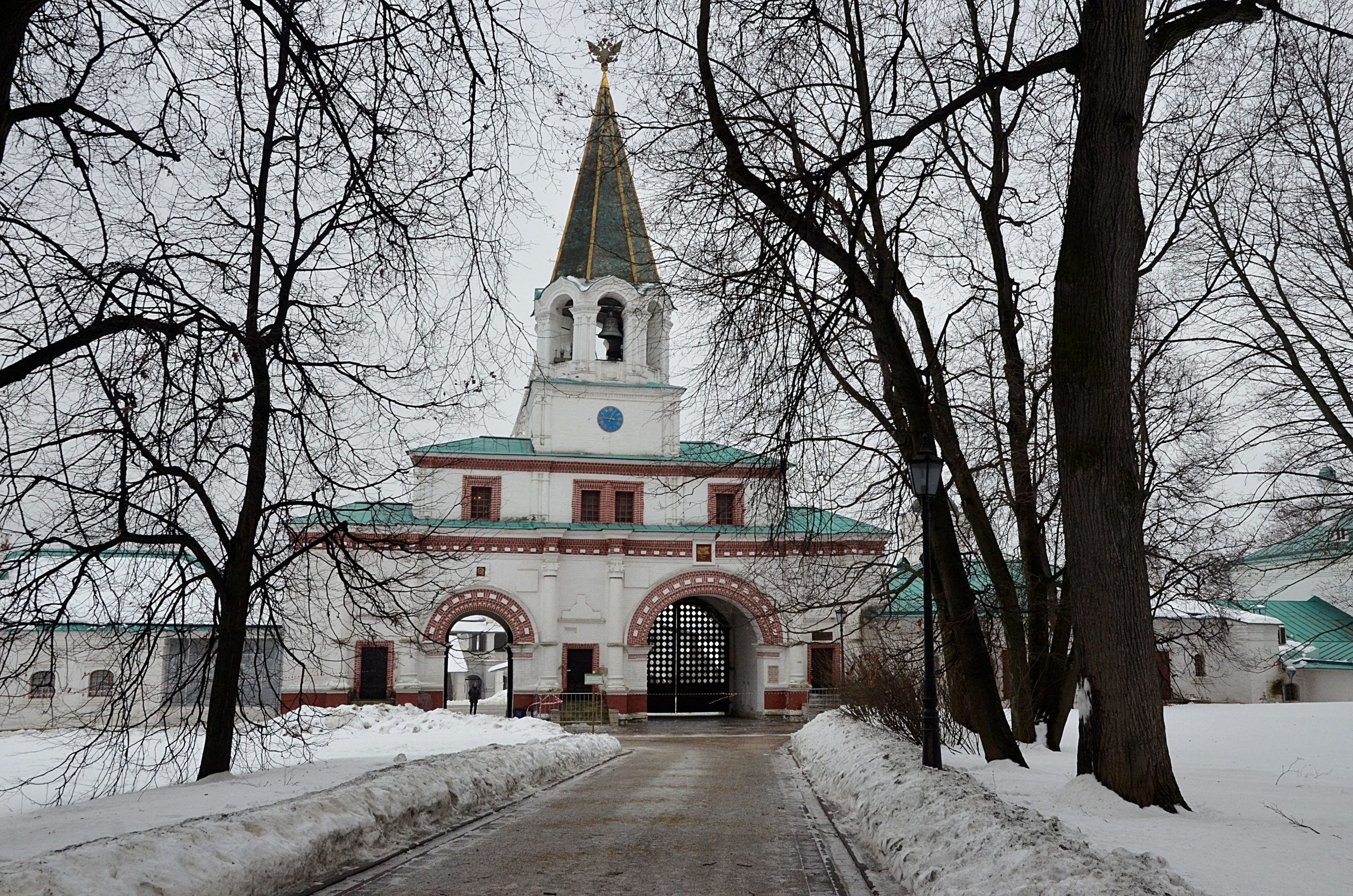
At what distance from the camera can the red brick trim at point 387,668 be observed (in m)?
33.5

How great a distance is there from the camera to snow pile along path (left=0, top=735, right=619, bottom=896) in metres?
5.51

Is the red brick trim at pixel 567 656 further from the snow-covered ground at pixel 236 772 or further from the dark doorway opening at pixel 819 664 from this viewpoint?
the snow-covered ground at pixel 236 772

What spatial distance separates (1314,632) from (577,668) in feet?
107

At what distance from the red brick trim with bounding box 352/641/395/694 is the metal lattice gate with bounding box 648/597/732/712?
10081 millimetres

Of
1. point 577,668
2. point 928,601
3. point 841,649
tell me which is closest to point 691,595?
point 577,668

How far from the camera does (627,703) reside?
34.7 metres

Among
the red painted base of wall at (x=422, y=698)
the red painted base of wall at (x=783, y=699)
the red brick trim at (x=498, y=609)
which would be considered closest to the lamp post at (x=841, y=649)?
the red painted base of wall at (x=783, y=699)

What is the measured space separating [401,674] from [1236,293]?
86.8 feet

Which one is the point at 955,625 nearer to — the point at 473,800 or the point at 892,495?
the point at 892,495

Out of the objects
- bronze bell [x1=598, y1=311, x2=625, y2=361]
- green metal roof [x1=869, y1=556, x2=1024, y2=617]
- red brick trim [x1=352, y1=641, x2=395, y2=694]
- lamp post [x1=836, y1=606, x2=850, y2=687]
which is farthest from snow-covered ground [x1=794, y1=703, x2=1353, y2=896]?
bronze bell [x1=598, y1=311, x2=625, y2=361]

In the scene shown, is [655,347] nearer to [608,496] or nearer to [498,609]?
[608,496]

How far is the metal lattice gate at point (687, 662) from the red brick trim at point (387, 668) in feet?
33.1

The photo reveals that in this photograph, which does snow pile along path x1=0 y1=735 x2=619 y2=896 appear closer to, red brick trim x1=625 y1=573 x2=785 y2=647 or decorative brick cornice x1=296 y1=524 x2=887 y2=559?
decorative brick cornice x1=296 y1=524 x2=887 y2=559

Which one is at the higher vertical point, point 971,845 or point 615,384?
point 615,384
